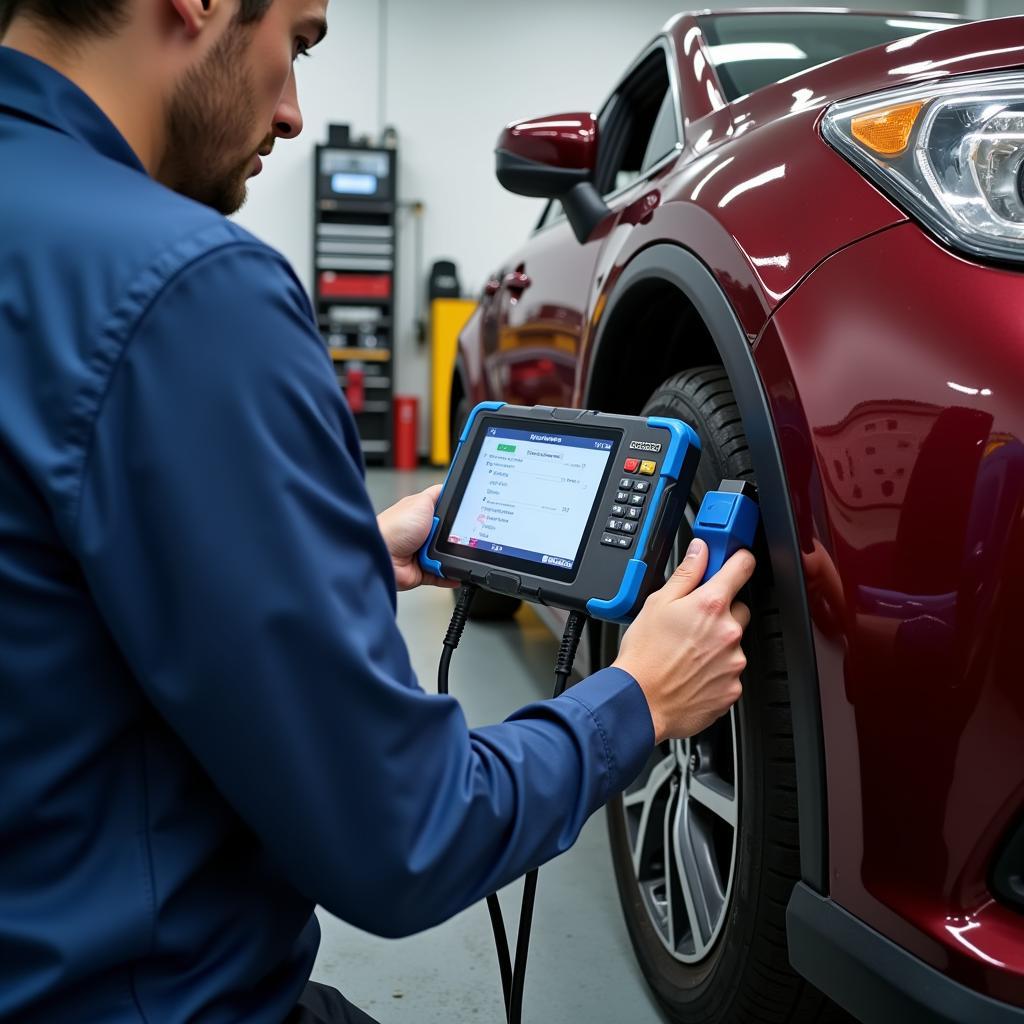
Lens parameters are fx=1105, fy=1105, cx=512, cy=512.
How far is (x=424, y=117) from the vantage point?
744cm

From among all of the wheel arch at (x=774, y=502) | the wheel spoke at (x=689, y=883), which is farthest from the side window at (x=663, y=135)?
the wheel spoke at (x=689, y=883)

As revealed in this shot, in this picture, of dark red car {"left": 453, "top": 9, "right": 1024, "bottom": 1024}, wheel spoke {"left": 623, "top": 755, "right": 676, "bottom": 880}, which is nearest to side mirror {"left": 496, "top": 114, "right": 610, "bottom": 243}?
dark red car {"left": 453, "top": 9, "right": 1024, "bottom": 1024}

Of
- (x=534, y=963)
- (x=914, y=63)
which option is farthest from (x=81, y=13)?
(x=534, y=963)

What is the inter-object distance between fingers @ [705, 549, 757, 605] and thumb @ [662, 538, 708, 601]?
0.01m

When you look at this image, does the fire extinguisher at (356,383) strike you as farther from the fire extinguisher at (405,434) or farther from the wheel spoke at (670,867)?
the wheel spoke at (670,867)

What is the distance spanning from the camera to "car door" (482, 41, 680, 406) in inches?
68.6

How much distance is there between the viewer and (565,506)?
1.01 m

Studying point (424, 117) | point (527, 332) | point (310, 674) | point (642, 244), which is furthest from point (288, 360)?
point (424, 117)

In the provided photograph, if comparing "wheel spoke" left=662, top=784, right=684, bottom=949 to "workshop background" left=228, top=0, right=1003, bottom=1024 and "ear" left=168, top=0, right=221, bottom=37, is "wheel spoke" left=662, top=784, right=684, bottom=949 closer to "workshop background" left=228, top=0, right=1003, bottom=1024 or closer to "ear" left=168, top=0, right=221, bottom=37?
"ear" left=168, top=0, right=221, bottom=37

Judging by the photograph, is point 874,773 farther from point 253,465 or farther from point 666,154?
point 666,154

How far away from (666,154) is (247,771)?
131 cm

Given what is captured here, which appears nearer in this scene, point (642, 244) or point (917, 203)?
point (917, 203)

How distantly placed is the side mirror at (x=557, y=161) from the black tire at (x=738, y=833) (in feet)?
2.20

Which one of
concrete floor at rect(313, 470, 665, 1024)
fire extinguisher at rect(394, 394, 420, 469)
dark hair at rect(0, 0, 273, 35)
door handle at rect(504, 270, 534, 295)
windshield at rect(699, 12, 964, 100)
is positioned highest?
windshield at rect(699, 12, 964, 100)
